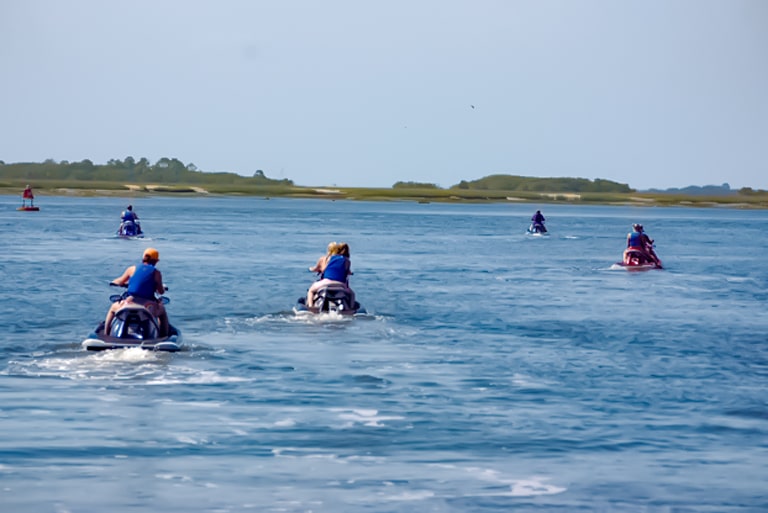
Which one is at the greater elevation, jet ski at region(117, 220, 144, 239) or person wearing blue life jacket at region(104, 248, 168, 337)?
person wearing blue life jacket at region(104, 248, 168, 337)

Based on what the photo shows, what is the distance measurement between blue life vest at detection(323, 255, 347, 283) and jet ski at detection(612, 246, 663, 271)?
2823cm

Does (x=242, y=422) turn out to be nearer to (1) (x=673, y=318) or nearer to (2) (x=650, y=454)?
(2) (x=650, y=454)

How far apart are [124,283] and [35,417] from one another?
247 inches

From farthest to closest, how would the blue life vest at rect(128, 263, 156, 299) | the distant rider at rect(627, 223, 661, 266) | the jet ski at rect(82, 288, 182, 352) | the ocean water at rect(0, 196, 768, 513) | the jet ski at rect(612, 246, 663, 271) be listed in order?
the jet ski at rect(612, 246, 663, 271) → the distant rider at rect(627, 223, 661, 266) → the blue life vest at rect(128, 263, 156, 299) → the jet ski at rect(82, 288, 182, 352) → the ocean water at rect(0, 196, 768, 513)

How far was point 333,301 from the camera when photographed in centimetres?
3130

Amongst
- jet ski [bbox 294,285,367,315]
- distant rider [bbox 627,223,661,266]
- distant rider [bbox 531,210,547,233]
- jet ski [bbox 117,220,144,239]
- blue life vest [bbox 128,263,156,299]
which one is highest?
blue life vest [bbox 128,263,156,299]

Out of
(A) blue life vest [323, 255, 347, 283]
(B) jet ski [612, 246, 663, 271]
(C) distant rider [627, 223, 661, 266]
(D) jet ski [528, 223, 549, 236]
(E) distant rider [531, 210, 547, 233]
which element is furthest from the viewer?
(D) jet ski [528, 223, 549, 236]

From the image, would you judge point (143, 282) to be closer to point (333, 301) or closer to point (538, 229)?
point (333, 301)

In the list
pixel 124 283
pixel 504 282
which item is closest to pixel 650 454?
pixel 124 283

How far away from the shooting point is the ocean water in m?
14.5

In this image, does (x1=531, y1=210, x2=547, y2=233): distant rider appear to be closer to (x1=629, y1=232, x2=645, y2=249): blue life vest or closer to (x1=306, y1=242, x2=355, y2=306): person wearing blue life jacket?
(x1=629, y1=232, x2=645, y2=249): blue life vest

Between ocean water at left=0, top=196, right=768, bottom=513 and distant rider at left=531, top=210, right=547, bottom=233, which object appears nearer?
ocean water at left=0, top=196, right=768, bottom=513

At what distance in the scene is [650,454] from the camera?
16.7m

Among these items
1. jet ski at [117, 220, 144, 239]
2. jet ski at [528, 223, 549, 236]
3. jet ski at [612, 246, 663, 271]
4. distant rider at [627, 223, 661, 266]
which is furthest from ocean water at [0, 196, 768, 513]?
jet ski at [528, 223, 549, 236]
